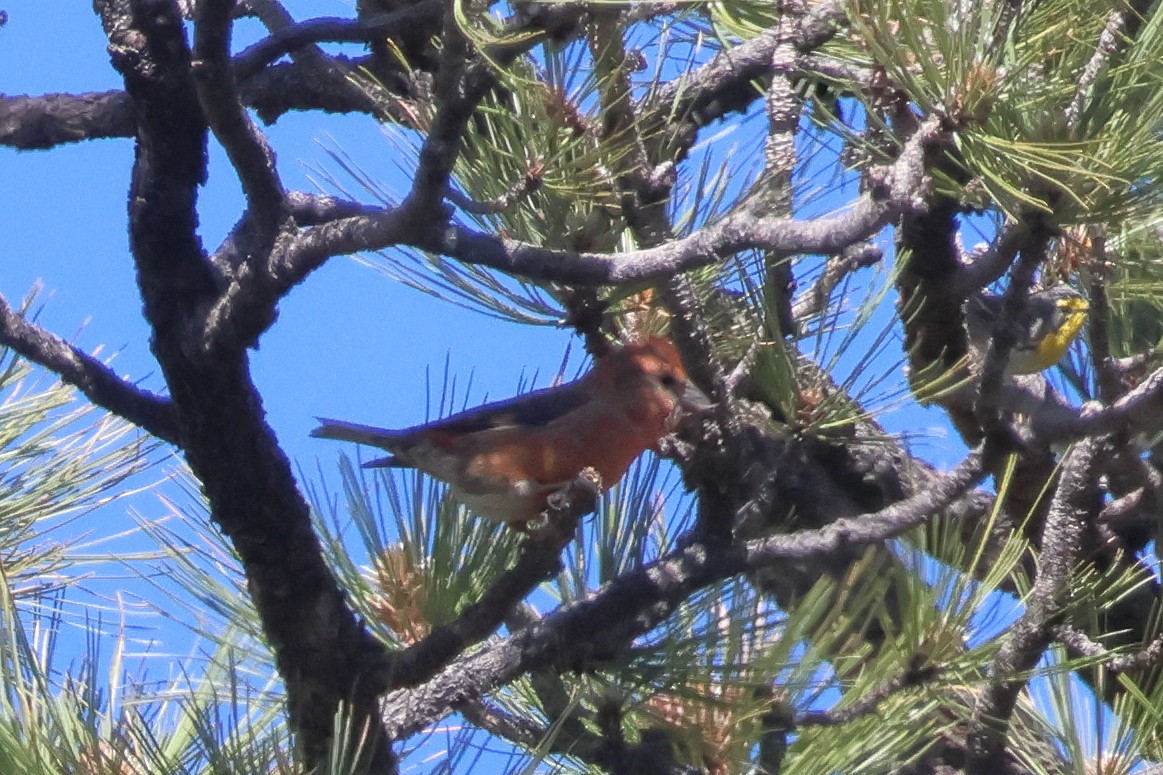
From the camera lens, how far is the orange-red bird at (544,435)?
2531 mm

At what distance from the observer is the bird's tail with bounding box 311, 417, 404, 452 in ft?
8.61

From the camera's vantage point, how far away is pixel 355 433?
2.62 metres

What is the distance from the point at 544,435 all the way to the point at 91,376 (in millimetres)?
1038

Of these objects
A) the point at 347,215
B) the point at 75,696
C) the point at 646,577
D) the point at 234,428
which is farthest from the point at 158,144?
the point at 646,577

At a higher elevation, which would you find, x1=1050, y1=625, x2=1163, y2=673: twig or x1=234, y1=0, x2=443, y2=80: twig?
x1=234, y1=0, x2=443, y2=80: twig

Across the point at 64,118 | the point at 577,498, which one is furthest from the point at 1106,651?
the point at 64,118

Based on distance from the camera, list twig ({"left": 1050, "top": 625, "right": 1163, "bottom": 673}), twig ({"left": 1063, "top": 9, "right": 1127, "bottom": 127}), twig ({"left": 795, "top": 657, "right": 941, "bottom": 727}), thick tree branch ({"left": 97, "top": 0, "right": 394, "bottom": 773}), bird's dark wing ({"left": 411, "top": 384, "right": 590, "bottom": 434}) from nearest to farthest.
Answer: thick tree branch ({"left": 97, "top": 0, "right": 394, "bottom": 773}) < twig ({"left": 1063, "top": 9, "right": 1127, "bottom": 127}) < twig ({"left": 795, "top": 657, "right": 941, "bottom": 727}) < twig ({"left": 1050, "top": 625, "right": 1163, "bottom": 673}) < bird's dark wing ({"left": 411, "top": 384, "right": 590, "bottom": 434})

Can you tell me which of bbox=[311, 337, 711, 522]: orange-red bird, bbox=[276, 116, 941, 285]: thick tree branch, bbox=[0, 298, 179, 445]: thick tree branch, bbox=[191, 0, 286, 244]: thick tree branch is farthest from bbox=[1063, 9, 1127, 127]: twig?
bbox=[0, 298, 179, 445]: thick tree branch

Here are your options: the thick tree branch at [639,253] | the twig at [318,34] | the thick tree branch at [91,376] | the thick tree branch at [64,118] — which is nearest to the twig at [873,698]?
the thick tree branch at [639,253]

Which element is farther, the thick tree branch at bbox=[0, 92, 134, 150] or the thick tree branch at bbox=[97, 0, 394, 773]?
the thick tree branch at bbox=[0, 92, 134, 150]

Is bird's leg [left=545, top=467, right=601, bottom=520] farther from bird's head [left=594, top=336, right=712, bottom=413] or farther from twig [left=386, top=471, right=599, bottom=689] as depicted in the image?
bird's head [left=594, top=336, right=712, bottom=413]

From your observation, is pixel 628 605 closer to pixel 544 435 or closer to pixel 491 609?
pixel 491 609

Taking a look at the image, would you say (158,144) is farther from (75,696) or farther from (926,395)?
(926,395)

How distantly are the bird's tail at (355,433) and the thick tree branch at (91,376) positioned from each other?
70 centimetres
